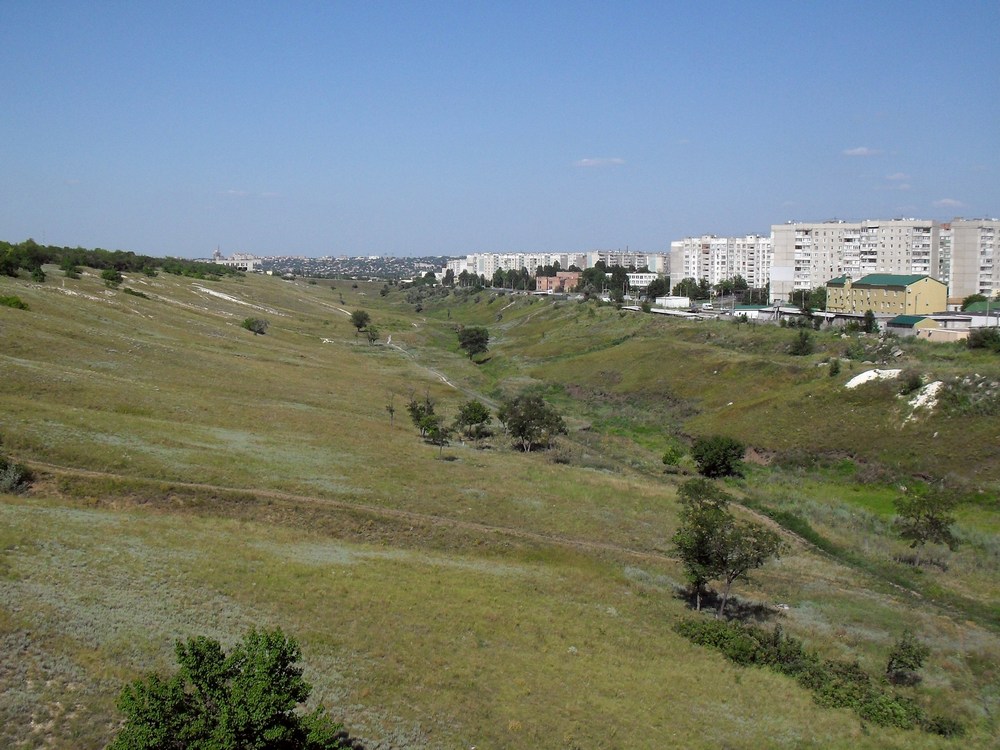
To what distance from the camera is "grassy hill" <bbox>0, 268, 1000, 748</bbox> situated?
20.6m

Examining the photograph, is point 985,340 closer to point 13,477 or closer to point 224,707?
point 13,477

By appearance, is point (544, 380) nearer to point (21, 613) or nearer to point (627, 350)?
point (627, 350)

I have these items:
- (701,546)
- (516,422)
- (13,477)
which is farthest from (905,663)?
(516,422)

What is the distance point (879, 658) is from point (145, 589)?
23850mm

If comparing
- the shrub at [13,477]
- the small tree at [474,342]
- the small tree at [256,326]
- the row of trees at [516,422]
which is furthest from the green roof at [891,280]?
the shrub at [13,477]

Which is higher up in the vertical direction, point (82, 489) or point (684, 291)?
point (684, 291)

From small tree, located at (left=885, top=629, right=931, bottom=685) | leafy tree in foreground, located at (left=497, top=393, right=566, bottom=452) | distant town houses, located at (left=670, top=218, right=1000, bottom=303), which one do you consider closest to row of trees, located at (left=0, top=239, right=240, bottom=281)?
leafy tree in foreground, located at (left=497, top=393, right=566, bottom=452)

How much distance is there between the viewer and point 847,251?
478 feet

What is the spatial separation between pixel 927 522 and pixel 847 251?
120105mm

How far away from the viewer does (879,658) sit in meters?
26.9

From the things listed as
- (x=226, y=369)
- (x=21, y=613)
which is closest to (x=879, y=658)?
(x=21, y=613)

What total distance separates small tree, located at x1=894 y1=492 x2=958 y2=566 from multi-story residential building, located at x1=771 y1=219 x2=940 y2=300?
113415mm

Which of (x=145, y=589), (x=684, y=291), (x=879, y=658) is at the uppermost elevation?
(x=684, y=291)

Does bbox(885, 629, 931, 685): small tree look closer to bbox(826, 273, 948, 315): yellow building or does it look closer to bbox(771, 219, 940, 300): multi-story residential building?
bbox(826, 273, 948, 315): yellow building
